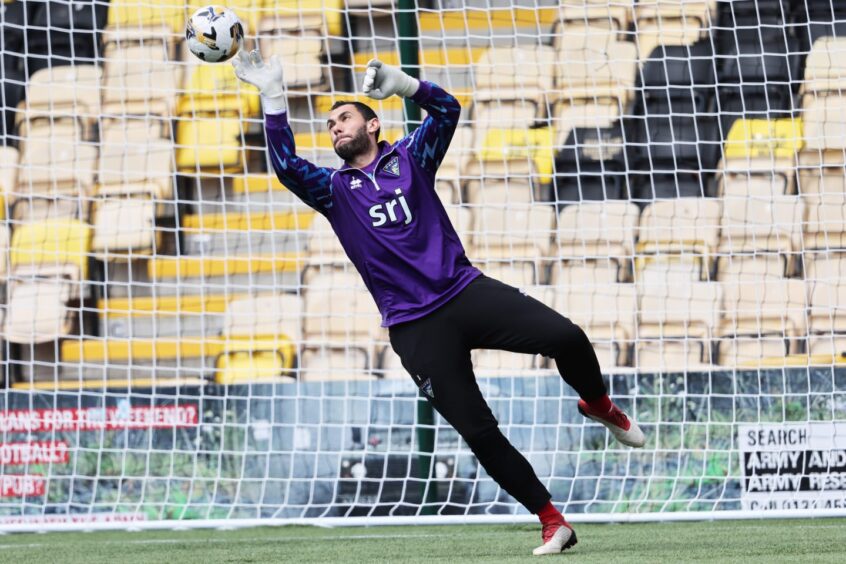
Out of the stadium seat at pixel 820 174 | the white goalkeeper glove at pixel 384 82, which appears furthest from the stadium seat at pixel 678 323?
the white goalkeeper glove at pixel 384 82

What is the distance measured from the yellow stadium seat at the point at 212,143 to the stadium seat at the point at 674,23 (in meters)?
2.46

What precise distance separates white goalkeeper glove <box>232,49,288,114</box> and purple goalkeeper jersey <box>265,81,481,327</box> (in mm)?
43

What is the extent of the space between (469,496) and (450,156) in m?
2.12

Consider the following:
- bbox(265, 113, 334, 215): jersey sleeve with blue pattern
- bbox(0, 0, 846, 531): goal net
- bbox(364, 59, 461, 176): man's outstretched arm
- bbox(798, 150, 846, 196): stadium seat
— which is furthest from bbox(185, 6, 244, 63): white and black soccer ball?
bbox(798, 150, 846, 196): stadium seat

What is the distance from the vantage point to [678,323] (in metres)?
7.46

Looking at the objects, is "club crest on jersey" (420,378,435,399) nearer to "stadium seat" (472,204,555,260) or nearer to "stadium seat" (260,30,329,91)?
"stadium seat" (472,204,555,260)

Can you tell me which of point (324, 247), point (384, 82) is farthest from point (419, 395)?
point (384, 82)

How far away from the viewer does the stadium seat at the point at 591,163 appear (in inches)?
304

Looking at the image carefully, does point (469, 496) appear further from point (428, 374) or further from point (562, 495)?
point (428, 374)

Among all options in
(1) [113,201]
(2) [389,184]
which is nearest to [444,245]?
(2) [389,184]

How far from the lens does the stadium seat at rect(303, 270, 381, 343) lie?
7.84 metres

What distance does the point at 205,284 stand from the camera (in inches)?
298

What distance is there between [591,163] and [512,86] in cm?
71

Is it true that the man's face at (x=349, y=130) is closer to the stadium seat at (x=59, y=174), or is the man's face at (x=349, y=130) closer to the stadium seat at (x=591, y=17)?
the stadium seat at (x=591, y=17)
